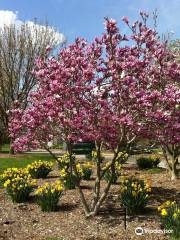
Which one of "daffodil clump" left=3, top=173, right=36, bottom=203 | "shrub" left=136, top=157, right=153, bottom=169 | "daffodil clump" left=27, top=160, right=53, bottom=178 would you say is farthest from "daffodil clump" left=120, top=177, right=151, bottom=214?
"shrub" left=136, top=157, right=153, bottom=169

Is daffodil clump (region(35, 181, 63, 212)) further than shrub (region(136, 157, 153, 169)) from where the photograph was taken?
No

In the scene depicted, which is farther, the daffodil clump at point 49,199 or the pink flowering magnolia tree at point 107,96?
the daffodil clump at point 49,199

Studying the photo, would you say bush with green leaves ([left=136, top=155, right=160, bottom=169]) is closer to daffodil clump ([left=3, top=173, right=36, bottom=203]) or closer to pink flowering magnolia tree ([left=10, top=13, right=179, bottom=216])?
daffodil clump ([left=3, top=173, right=36, bottom=203])

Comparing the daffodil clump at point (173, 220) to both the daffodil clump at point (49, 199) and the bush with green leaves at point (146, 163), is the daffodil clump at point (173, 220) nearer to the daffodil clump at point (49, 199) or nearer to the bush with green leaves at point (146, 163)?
the daffodil clump at point (49, 199)

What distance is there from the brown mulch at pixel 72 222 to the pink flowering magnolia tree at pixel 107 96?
1700 mm

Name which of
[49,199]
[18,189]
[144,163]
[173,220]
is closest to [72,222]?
[49,199]

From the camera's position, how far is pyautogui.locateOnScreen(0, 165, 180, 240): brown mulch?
8.17 meters

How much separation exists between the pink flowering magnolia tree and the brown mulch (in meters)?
1.70

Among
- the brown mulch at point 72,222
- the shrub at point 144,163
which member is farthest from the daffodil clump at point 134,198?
the shrub at point 144,163

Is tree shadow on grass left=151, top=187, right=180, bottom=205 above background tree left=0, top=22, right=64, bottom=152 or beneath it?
beneath

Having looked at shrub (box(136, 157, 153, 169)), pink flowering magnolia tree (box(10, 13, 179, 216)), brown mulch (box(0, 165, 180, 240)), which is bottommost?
brown mulch (box(0, 165, 180, 240))

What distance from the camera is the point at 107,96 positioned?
8734mm

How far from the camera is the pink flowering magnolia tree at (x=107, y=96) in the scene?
26.2 feet

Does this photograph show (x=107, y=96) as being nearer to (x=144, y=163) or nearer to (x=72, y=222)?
(x=72, y=222)
